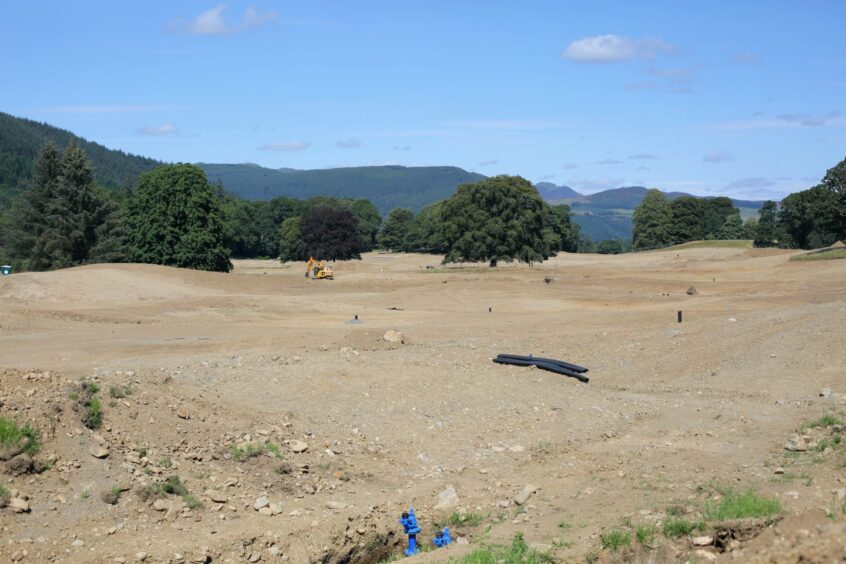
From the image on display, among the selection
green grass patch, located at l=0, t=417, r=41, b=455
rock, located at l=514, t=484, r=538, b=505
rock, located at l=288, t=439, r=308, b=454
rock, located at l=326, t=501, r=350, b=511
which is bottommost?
rock, located at l=326, t=501, r=350, b=511

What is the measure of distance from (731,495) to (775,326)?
14.0 meters

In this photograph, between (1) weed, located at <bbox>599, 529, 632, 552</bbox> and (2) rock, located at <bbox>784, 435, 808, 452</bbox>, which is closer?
(1) weed, located at <bbox>599, 529, 632, 552</bbox>

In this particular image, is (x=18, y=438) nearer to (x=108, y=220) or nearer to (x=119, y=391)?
(x=119, y=391)

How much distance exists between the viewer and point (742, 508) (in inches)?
455

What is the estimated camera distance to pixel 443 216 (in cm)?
6956

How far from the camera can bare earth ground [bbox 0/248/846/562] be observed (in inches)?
480

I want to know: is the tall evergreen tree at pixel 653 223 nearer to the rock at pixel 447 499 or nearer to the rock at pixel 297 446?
the rock at pixel 297 446

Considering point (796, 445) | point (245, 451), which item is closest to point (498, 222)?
point (796, 445)

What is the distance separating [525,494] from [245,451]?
14.7 feet

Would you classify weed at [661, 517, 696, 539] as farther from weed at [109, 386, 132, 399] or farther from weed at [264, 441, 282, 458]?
weed at [109, 386, 132, 399]

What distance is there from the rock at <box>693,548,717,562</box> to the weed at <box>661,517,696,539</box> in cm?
42

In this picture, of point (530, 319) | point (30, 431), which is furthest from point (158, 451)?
point (530, 319)

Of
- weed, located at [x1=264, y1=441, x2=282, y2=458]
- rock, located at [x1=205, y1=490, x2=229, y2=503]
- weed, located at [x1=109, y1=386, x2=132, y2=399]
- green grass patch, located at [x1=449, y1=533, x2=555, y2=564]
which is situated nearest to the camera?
green grass patch, located at [x1=449, y1=533, x2=555, y2=564]

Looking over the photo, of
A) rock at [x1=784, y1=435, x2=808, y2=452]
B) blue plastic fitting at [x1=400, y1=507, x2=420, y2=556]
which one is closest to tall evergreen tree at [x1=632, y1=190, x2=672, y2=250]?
rock at [x1=784, y1=435, x2=808, y2=452]
